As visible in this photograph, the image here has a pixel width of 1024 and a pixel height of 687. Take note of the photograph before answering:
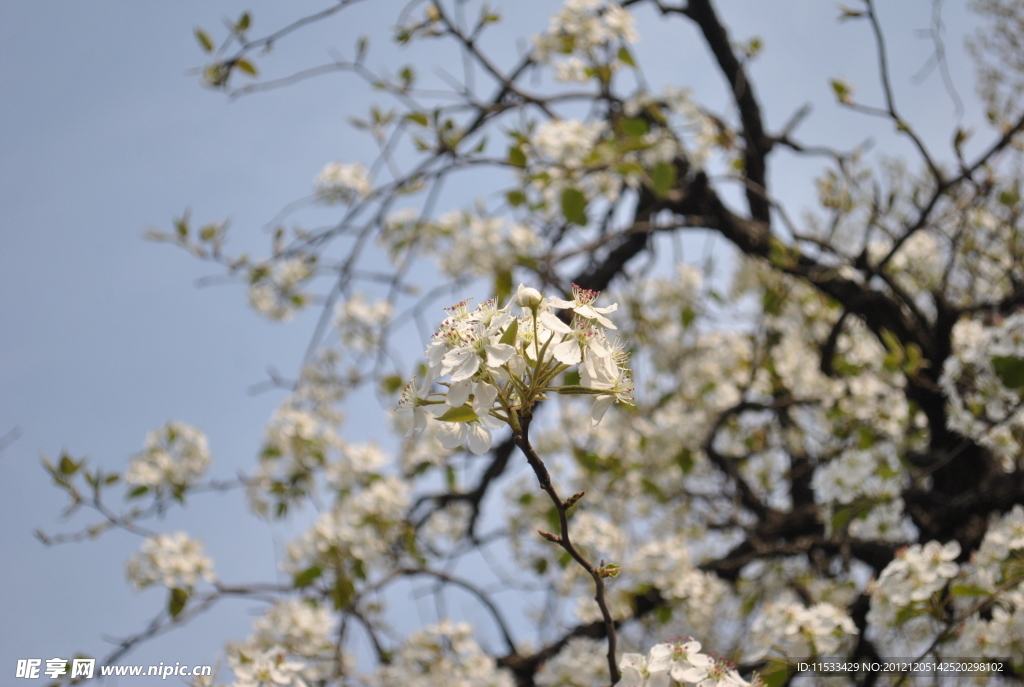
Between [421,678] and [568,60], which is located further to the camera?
[568,60]

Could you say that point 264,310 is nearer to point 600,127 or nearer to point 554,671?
point 600,127

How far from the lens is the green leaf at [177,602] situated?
7.43 feet

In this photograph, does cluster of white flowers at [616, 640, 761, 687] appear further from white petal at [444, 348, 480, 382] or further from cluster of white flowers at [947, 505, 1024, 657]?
cluster of white flowers at [947, 505, 1024, 657]

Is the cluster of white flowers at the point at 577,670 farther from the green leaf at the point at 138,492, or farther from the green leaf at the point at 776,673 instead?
the green leaf at the point at 138,492

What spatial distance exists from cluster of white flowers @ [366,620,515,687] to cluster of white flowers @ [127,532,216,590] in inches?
28.1

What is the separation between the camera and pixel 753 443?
3.72 meters

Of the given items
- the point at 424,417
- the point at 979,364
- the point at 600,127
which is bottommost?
the point at 424,417

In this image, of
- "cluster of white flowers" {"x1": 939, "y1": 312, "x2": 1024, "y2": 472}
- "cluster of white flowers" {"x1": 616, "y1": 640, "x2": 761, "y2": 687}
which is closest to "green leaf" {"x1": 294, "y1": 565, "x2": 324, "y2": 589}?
"cluster of white flowers" {"x1": 616, "y1": 640, "x2": 761, "y2": 687}

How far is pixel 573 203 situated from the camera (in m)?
2.44

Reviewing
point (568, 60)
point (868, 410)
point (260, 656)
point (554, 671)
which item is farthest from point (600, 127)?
point (260, 656)

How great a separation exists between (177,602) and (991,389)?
8.05 ft

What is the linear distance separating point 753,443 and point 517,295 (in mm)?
3100

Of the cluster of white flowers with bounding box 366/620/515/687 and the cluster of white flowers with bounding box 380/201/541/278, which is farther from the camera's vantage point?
the cluster of white flowers with bounding box 380/201/541/278

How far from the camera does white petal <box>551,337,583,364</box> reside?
909 mm
